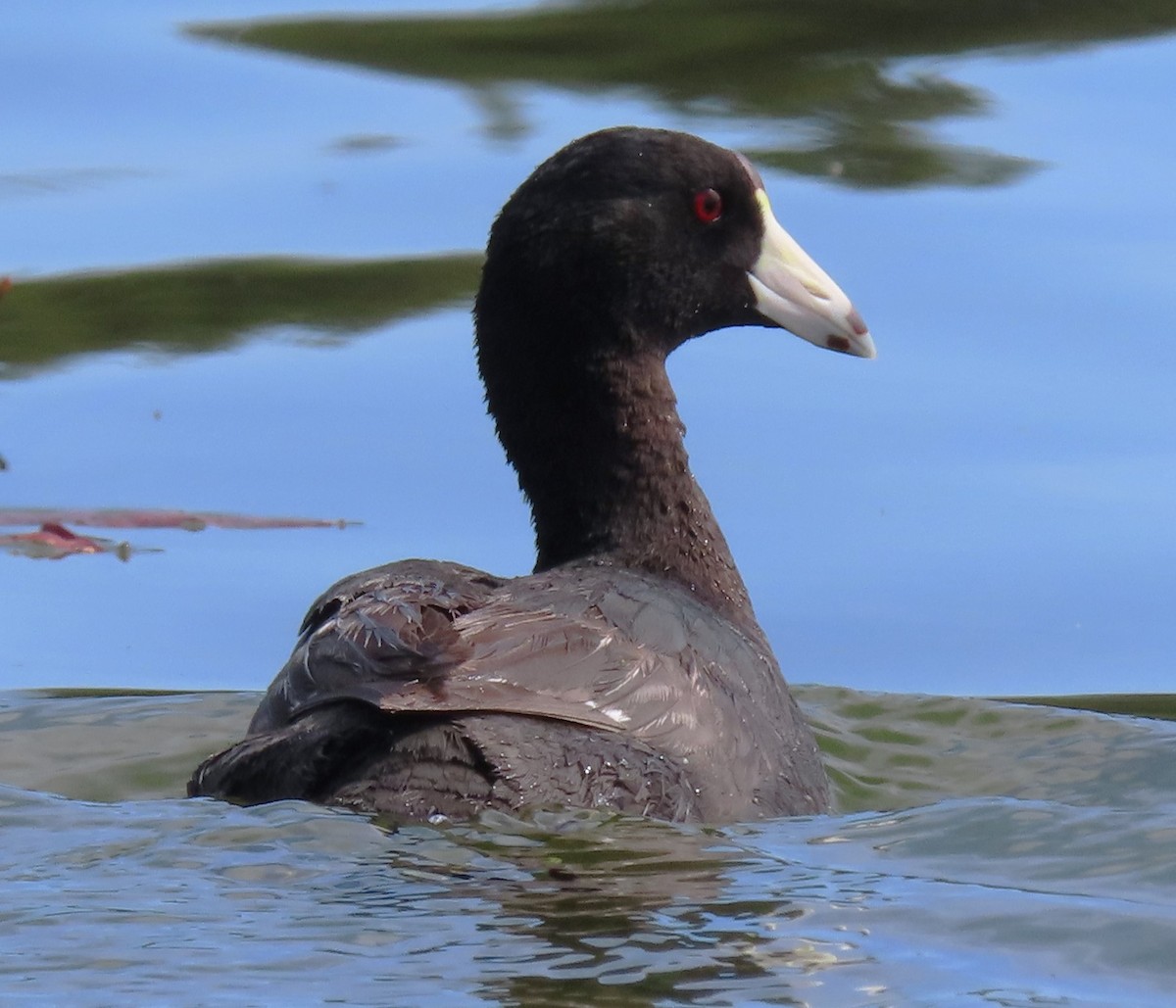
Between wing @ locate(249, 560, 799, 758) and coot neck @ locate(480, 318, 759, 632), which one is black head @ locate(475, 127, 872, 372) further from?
wing @ locate(249, 560, 799, 758)

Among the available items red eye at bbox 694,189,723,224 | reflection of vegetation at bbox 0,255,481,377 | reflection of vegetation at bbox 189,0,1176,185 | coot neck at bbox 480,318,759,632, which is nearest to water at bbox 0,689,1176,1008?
coot neck at bbox 480,318,759,632

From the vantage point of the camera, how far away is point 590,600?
18.7 ft

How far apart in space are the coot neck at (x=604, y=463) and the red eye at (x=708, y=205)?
362 millimetres

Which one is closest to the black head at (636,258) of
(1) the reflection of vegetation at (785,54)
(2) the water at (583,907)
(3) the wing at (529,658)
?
(3) the wing at (529,658)

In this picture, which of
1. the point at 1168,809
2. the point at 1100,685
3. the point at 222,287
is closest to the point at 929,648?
the point at 1100,685

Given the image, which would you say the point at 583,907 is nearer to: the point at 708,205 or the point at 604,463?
the point at 604,463

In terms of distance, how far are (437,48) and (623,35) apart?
2.90ft

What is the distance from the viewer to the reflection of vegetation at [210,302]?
9.80 m

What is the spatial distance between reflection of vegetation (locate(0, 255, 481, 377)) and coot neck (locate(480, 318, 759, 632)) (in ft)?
A: 10.6

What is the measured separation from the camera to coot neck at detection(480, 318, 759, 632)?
655 centimetres

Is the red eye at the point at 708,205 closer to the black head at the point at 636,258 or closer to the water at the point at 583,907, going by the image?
the black head at the point at 636,258

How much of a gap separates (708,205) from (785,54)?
17.0 ft

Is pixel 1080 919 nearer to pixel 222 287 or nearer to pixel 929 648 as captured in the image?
pixel 929 648

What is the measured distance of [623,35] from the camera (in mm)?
11727
